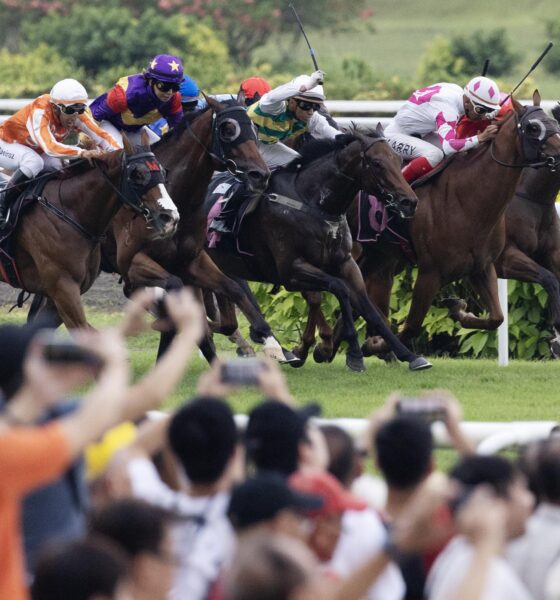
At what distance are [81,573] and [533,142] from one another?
309 inches

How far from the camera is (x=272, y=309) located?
1235 centimetres

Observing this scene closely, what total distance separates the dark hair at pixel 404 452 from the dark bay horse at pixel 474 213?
6598 millimetres

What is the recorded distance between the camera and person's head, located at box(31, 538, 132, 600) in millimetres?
3197

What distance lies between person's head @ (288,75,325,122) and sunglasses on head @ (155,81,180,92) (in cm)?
73

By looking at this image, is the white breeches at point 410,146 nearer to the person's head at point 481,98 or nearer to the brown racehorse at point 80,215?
the person's head at point 481,98

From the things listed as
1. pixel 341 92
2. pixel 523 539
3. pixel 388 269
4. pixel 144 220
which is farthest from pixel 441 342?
pixel 341 92

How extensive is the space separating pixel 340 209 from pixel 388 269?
0.99m

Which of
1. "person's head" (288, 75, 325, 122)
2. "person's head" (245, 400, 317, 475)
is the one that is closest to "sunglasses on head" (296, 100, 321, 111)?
"person's head" (288, 75, 325, 122)

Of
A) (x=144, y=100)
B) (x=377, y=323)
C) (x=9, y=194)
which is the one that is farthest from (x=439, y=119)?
(x=9, y=194)

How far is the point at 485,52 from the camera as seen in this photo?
2994cm

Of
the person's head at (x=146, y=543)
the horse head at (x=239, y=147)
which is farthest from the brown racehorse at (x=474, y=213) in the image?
the person's head at (x=146, y=543)

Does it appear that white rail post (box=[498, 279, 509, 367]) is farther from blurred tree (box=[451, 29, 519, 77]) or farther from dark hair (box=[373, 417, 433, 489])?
blurred tree (box=[451, 29, 519, 77])

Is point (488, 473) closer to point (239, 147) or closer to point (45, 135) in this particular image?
point (239, 147)

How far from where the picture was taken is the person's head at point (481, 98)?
35.9ft
